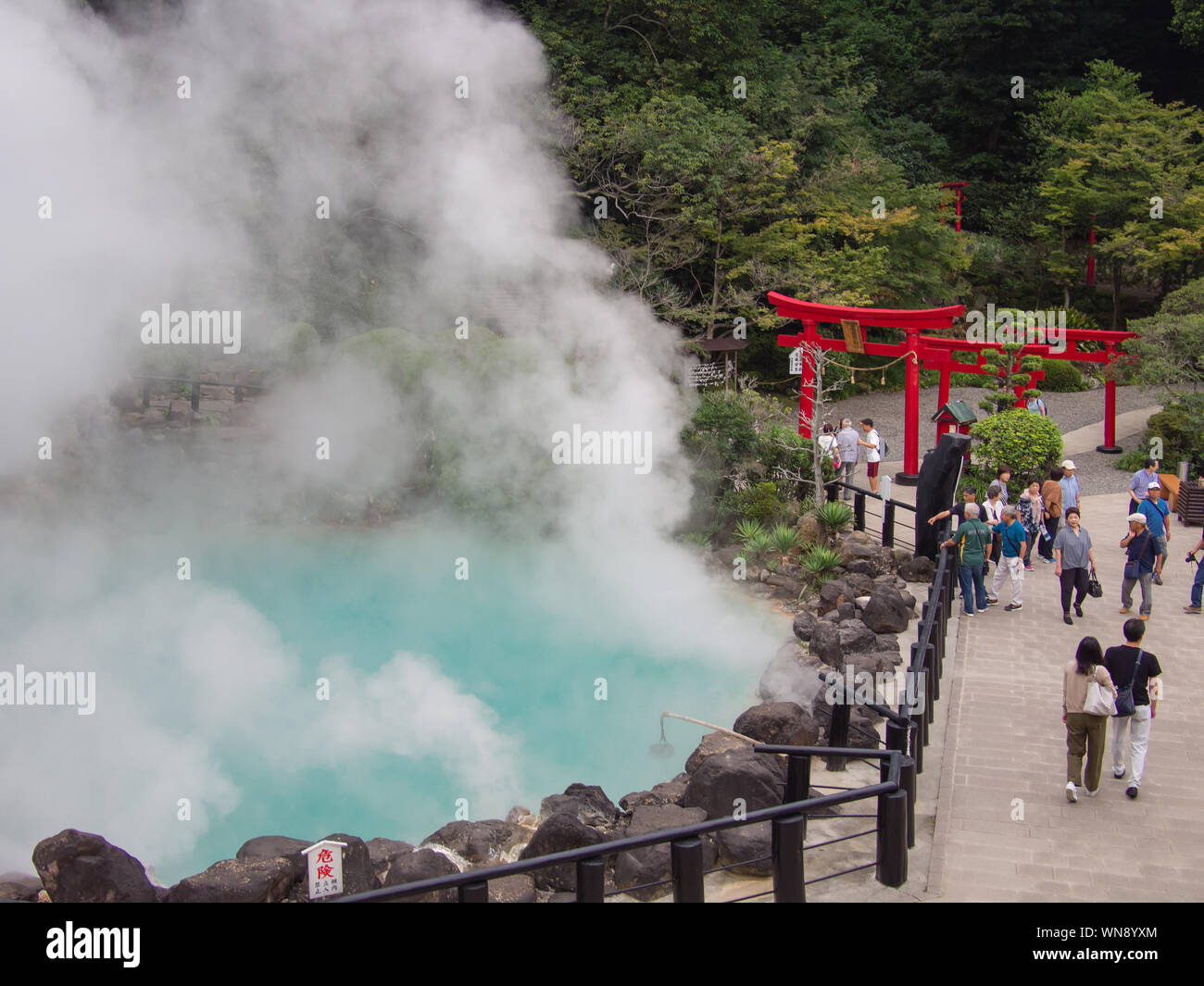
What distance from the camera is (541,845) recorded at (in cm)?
703

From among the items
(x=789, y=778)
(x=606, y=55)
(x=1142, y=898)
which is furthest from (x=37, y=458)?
(x=606, y=55)

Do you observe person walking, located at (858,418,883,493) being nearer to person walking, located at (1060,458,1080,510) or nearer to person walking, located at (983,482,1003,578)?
person walking, located at (1060,458,1080,510)

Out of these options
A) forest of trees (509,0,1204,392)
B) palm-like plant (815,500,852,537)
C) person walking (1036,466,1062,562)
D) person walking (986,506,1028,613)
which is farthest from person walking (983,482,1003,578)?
forest of trees (509,0,1204,392)

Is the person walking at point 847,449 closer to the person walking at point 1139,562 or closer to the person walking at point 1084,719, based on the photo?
the person walking at point 1139,562

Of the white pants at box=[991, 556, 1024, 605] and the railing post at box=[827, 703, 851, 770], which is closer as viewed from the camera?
the railing post at box=[827, 703, 851, 770]

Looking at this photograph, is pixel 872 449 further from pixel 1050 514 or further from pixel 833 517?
pixel 1050 514

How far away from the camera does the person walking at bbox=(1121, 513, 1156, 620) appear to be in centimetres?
1058

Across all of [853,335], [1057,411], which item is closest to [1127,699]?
[853,335]

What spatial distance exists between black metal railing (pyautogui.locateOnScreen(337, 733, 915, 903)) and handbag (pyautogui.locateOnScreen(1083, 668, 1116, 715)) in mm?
1286

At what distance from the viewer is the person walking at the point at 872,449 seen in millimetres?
15953

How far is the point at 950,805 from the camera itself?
7297 millimetres

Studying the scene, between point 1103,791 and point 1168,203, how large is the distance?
21610 mm

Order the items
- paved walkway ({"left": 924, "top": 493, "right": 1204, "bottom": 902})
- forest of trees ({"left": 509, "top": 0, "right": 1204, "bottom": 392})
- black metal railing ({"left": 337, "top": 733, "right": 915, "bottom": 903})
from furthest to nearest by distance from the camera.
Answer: forest of trees ({"left": 509, "top": 0, "right": 1204, "bottom": 392})
paved walkway ({"left": 924, "top": 493, "right": 1204, "bottom": 902})
black metal railing ({"left": 337, "top": 733, "right": 915, "bottom": 903})

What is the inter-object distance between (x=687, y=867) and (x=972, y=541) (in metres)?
6.41
